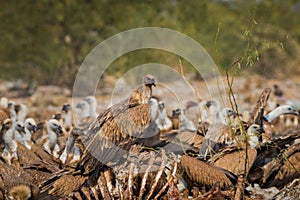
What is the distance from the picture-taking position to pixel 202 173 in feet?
16.3

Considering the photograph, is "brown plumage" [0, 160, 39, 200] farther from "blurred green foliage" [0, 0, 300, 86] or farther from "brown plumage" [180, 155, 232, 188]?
"blurred green foliage" [0, 0, 300, 86]

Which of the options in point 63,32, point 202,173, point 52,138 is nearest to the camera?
point 202,173

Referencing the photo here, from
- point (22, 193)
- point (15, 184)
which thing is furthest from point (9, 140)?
point (22, 193)

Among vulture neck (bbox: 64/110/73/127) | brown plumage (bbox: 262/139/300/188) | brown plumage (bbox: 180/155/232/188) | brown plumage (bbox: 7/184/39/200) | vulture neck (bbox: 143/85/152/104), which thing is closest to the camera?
brown plumage (bbox: 7/184/39/200)

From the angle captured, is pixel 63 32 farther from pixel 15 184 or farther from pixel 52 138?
pixel 15 184

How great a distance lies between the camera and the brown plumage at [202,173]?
16.2 feet

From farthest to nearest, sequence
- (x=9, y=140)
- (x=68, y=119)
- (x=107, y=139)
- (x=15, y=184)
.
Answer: (x=68, y=119) → (x=9, y=140) → (x=107, y=139) → (x=15, y=184)

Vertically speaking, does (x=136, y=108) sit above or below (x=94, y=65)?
below

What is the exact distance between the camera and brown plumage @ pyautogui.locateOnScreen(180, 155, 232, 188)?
495 centimetres

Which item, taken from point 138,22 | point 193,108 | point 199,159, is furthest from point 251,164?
point 138,22

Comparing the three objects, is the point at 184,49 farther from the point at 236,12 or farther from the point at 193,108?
the point at 236,12

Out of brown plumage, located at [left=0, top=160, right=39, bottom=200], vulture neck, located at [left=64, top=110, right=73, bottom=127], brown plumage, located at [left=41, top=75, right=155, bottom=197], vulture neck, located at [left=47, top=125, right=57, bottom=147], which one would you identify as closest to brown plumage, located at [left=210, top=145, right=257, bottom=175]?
brown plumage, located at [left=41, top=75, right=155, bottom=197]

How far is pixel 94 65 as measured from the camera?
19.6 m

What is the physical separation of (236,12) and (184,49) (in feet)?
32.0
